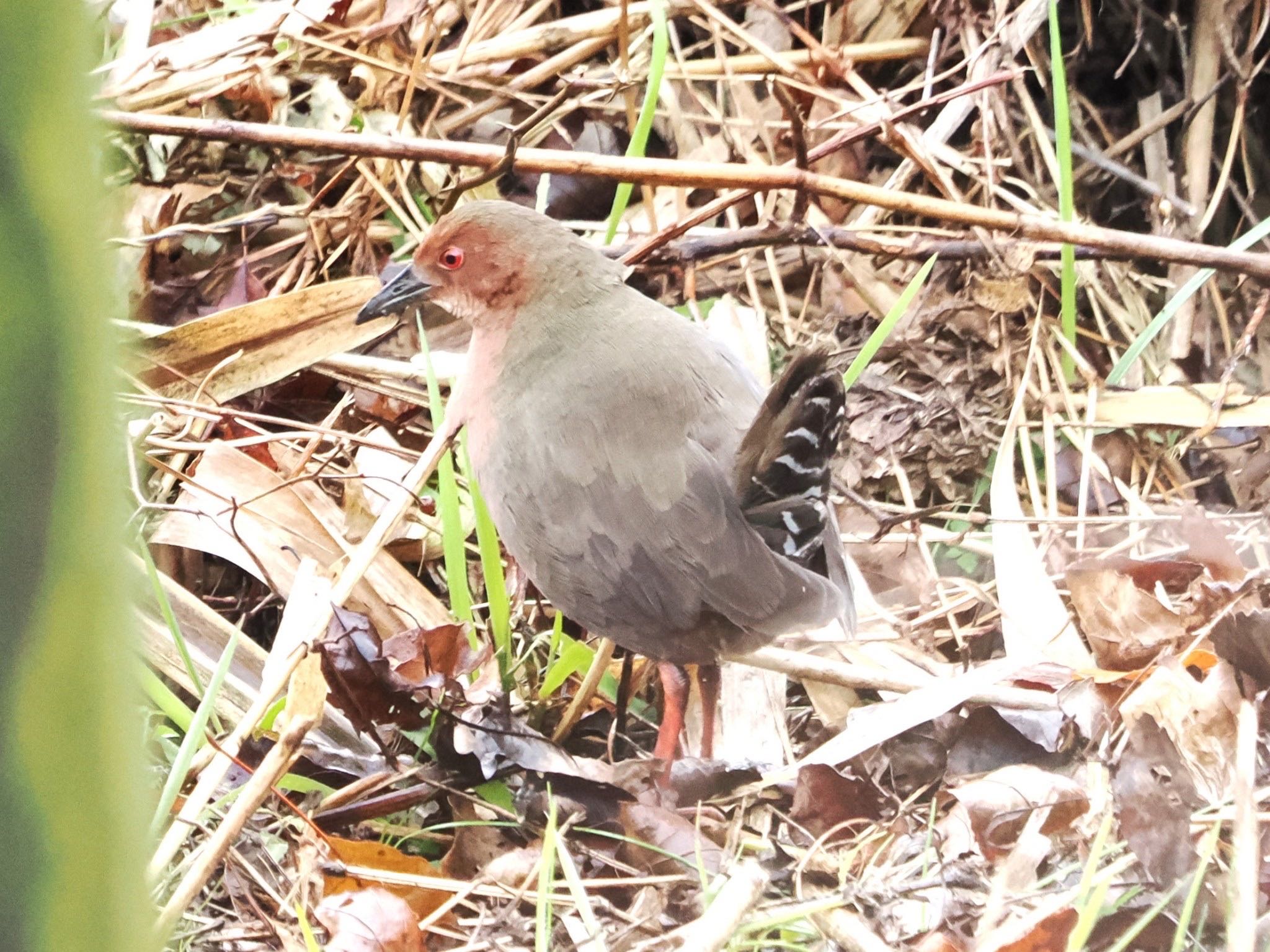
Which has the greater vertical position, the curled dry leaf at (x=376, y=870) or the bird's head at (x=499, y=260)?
the bird's head at (x=499, y=260)

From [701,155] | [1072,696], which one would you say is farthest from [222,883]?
[701,155]

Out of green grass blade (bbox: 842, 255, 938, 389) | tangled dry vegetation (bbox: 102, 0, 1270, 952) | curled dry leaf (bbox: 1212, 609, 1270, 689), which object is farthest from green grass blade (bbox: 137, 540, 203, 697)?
curled dry leaf (bbox: 1212, 609, 1270, 689)

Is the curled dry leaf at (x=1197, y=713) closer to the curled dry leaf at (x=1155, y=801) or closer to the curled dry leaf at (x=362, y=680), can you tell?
the curled dry leaf at (x=1155, y=801)

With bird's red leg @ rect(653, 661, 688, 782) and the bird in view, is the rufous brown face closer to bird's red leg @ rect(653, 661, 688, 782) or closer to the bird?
the bird

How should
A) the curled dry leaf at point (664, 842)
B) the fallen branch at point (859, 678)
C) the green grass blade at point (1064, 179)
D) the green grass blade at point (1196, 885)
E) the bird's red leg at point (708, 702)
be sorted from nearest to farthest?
the green grass blade at point (1196, 885), the curled dry leaf at point (664, 842), the fallen branch at point (859, 678), the bird's red leg at point (708, 702), the green grass blade at point (1064, 179)

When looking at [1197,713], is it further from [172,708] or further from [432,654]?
[172,708]

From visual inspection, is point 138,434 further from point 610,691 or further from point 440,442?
point 610,691

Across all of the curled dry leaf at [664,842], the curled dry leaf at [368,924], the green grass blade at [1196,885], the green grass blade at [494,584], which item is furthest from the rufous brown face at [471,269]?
the green grass blade at [1196,885]
